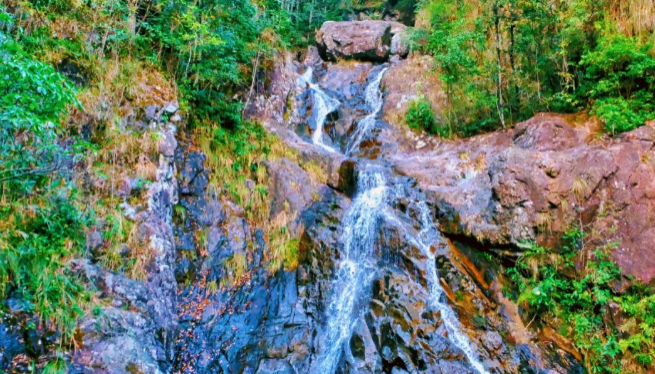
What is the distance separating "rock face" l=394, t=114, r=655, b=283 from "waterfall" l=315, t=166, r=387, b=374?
134cm

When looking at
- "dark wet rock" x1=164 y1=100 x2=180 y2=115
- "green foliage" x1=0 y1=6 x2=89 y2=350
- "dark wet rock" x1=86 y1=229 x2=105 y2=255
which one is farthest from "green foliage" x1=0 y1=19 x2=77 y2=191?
"dark wet rock" x1=164 y1=100 x2=180 y2=115

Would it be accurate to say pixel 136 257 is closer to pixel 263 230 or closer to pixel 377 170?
pixel 263 230

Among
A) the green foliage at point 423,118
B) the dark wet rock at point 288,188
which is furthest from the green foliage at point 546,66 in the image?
the dark wet rock at point 288,188

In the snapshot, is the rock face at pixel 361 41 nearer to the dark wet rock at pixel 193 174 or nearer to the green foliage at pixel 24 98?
the dark wet rock at pixel 193 174

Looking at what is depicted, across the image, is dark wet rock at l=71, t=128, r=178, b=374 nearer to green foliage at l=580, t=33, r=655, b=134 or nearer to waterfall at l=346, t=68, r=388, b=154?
waterfall at l=346, t=68, r=388, b=154

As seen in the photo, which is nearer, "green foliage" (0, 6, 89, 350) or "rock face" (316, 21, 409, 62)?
"green foliage" (0, 6, 89, 350)

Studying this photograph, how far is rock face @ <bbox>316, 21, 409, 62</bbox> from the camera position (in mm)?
15023

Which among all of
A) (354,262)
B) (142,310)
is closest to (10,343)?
(142,310)

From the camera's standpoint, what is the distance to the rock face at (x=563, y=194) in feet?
18.1

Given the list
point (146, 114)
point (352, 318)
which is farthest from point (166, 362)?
point (146, 114)

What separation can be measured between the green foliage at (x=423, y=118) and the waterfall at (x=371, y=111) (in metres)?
1.27

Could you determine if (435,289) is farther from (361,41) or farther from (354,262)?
(361,41)

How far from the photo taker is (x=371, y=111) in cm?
1205

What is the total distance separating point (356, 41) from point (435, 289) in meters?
12.6
